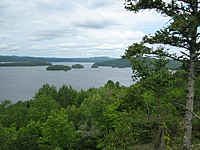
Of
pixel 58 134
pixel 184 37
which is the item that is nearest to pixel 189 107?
pixel 184 37

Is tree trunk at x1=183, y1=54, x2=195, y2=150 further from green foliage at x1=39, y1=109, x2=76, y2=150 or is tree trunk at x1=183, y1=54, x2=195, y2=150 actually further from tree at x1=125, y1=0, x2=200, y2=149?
green foliage at x1=39, y1=109, x2=76, y2=150

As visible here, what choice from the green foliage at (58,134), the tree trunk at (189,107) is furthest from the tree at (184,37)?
the green foliage at (58,134)

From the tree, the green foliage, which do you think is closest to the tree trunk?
the tree

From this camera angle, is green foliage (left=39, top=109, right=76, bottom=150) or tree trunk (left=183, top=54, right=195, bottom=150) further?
green foliage (left=39, top=109, right=76, bottom=150)

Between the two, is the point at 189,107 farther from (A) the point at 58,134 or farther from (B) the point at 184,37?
(A) the point at 58,134

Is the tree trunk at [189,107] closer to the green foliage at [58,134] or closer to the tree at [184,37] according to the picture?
the tree at [184,37]

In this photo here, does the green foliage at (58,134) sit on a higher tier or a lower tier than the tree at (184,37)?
lower

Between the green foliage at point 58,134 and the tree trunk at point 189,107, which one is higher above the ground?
the tree trunk at point 189,107

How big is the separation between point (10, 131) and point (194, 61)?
108 feet

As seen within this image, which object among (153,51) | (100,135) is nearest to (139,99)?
(100,135)

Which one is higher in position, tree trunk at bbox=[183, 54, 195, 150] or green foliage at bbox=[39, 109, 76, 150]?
tree trunk at bbox=[183, 54, 195, 150]

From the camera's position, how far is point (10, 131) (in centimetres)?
3672

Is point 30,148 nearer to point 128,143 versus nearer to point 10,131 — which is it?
point 10,131

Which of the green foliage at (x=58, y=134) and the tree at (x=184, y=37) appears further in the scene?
the green foliage at (x=58, y=134)
